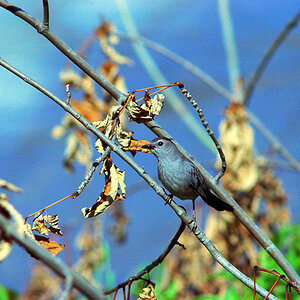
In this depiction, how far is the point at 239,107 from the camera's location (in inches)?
108

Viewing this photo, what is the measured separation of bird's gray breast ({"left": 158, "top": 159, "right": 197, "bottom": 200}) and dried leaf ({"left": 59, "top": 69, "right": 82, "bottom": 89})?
33.5 inches

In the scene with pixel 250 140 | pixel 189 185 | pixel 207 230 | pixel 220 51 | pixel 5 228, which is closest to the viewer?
pixel 5 228

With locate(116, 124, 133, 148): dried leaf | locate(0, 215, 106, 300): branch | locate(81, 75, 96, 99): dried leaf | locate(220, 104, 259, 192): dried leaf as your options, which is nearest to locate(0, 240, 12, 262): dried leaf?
locate(0, 215, 106, 300): branch

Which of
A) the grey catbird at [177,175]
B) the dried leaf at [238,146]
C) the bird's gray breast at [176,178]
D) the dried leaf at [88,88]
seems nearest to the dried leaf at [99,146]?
the grey catbird at [177,175]

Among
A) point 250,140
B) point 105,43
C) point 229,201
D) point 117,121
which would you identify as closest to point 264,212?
point 250,140

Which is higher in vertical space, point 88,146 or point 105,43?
point 105,43

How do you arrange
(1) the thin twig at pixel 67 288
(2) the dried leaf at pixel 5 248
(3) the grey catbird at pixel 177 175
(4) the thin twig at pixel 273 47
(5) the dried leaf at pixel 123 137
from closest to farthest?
(1) the thin twig at pixel 67 288 → (2) the dried leaf at pixel 5 248 → (5) the dried leaf at pixel 123 137 → (3) the grey catbird at pixel 177 175 → (4) the thin twig at pixel 273 47

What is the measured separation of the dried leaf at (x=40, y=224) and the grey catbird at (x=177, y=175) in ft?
2.25

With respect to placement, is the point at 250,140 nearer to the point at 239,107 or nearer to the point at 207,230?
the point at 239,107

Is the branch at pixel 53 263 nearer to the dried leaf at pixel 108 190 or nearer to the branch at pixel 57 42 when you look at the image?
the dried leaf at pixel 108 190

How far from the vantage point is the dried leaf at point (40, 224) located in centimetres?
116

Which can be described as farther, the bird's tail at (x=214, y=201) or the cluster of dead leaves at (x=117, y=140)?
the bird's tail at (x=214, y=201)

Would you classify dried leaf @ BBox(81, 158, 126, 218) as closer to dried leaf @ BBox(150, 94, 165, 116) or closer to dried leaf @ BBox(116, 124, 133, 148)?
dried leaf @ BBox(116, 124, 133, 148)

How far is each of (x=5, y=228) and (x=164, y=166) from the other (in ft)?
4.21
